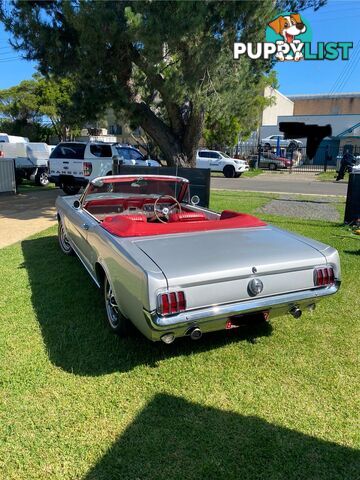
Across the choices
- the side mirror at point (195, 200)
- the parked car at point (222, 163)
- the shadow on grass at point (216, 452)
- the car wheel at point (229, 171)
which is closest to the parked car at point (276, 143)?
the parked car at point (222, 163)

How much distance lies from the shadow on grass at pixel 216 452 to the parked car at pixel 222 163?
2283 centimetres

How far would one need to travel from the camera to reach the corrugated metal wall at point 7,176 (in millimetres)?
13320

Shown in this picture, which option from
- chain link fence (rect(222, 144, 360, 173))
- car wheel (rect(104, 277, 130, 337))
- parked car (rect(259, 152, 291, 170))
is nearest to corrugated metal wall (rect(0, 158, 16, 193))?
car wheel (rect(104, 277, 130, 337))

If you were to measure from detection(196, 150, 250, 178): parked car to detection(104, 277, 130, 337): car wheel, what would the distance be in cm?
2178

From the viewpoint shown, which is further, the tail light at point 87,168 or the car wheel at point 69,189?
the car wheel at point 69,189

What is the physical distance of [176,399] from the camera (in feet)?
9.14

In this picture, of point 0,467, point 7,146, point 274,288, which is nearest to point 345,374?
point 274,288

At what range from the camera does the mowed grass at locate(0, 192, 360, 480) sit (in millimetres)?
2236

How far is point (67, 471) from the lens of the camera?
218 centimetres

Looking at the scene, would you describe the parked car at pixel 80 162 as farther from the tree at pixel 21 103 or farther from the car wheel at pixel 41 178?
the tree at pixel 21 103

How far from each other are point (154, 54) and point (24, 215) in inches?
193

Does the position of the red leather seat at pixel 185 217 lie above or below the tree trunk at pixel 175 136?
below

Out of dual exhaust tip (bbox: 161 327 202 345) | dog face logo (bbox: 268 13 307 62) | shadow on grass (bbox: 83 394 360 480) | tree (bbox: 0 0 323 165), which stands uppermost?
dog face logo (bbox: 268 13 307 62)

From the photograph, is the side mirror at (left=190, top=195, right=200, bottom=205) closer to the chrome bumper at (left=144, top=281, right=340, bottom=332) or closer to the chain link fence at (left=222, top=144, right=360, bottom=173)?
the chrome bumper at (left=144, top=281, right=340, bottom=332)
